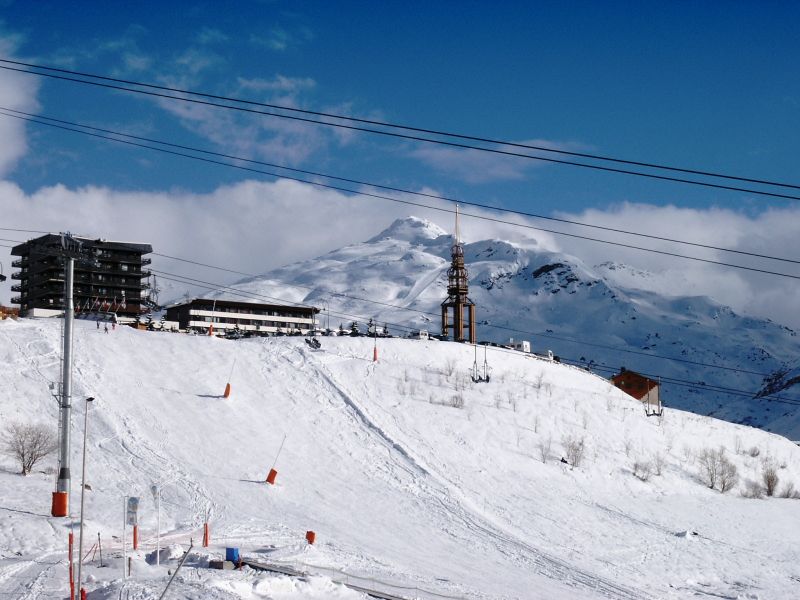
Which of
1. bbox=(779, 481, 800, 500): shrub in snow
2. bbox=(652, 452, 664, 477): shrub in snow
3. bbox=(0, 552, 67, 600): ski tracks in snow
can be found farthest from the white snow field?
bbox=(779, 481, 800, 500): shrub in snow

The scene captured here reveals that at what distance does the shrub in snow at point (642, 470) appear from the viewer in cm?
5411

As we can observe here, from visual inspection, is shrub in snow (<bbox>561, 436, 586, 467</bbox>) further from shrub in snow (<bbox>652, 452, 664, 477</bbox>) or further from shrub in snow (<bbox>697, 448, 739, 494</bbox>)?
shrub in snow (<bbox>697, 448, 739, 494</bbox>)

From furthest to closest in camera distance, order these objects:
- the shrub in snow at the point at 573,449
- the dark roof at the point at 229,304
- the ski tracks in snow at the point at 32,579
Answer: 1. the dark roof at the point at 229,304
2. the shrub in snow at the point at 573,449
3. the ski tracks in snow at the point at 32,579

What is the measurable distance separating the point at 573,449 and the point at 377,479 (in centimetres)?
1514

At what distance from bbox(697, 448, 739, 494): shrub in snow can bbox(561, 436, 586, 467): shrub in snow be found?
8436 mm

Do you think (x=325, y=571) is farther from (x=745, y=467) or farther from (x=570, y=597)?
(x=745, y=467)

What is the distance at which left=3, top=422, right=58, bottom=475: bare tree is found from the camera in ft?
124

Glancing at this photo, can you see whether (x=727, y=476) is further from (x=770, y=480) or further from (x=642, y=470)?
(x=642, y=470)

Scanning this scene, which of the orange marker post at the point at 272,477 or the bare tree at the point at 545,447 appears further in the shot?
the bare tree at the point at 545,447

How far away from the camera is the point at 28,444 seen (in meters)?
38.5

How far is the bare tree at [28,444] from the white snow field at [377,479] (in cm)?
63

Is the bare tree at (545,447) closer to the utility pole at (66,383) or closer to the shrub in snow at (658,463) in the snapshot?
the shrub in snow at (658,463)

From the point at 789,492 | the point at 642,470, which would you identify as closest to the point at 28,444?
the point at 642,470

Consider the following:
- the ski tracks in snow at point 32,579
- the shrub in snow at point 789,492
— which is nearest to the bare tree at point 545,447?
the shrub in snow at point 789,492
